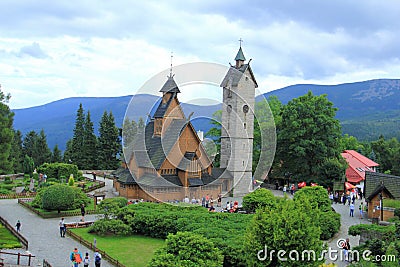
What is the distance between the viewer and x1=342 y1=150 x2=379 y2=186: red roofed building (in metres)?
51.9

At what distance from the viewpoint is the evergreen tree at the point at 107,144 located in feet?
208

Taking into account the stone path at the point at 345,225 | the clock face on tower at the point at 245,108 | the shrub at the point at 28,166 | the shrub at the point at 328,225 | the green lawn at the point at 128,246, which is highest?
the clock face on tower at the point at 245,108

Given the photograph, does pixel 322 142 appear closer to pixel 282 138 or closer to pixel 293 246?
pixel 282 138

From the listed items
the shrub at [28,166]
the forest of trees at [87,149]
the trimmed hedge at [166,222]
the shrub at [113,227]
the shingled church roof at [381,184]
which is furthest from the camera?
the forest of trees at [87,149]

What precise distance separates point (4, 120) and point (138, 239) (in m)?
26.4

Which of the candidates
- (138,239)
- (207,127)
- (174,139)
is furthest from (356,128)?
(138,239)

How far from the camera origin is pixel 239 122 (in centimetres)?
4247

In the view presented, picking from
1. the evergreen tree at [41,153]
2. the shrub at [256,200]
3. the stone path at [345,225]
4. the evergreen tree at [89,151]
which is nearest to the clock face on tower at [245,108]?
the stone path at [345,225]

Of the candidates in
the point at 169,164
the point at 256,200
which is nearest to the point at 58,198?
the point at 169,164

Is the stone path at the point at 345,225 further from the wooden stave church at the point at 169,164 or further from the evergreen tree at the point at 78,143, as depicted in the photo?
the evergreen tree at the point at 78,143

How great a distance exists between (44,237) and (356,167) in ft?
140

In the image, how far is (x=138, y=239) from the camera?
25.0 m

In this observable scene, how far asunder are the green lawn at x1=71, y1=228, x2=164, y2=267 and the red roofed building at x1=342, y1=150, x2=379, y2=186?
33.5 metres

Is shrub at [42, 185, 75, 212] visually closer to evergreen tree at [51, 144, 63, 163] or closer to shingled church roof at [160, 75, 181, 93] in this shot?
shingled church roof at [160, 75, 181, 93]
